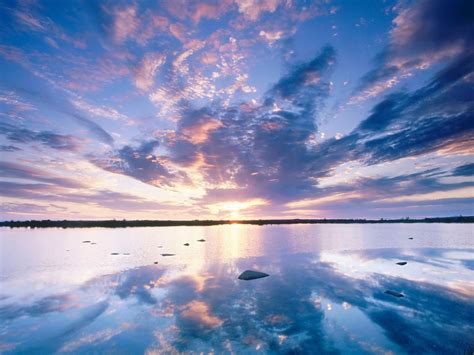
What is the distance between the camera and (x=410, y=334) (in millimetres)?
13820

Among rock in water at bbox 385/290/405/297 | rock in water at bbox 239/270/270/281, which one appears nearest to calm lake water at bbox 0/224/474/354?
rock in water at bbox 385/290/405/297

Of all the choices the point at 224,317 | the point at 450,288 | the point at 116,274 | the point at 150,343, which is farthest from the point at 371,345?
the point at 116,274

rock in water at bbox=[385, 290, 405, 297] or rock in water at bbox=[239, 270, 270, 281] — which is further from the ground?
rock in water at bbox=[239, 270, 270, 281]

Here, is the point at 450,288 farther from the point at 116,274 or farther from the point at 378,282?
the point at 116,274

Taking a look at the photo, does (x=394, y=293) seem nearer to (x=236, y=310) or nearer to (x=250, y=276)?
(x=250, y=276)

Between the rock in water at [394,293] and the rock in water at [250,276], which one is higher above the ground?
the rock in water at [250,276]

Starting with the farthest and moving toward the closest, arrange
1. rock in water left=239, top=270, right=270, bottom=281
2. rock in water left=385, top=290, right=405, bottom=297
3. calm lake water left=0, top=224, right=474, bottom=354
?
rock in water left=239, top=270, right=270, bottom=281 → rock in water left=385, top=290, right=405, bottom=297 → calm lake water left=0, top=224, right=474, bottom=354

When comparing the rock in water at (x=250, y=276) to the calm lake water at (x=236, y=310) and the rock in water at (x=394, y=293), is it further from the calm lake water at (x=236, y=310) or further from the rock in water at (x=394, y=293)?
the rock in water at (x=394, y=293)

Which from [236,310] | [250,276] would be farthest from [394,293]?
[236,310]

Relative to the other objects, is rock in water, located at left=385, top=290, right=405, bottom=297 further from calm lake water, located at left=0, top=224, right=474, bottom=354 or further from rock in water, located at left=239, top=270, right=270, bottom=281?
rock in water, located at left=239, top=270, right=270, bottom=281

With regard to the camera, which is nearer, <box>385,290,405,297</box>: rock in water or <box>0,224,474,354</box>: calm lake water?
<box>0,224,474,354</box>: calm lake water

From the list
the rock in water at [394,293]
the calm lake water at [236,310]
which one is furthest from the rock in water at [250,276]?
the rock in water at [394,293]

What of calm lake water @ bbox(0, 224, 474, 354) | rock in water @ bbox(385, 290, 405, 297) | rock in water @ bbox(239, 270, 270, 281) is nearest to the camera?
calm lake water @ bbox(0, 224, 474, 354)

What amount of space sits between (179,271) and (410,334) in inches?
903
